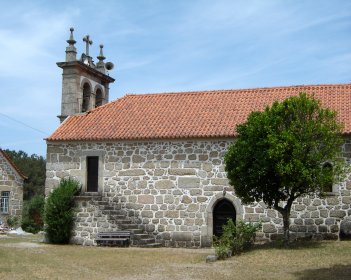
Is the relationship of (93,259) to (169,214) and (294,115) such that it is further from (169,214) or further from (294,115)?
(294,115)

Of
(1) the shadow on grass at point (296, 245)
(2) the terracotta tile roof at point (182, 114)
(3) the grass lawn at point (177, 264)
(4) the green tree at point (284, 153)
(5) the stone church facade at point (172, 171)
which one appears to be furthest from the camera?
(2) the terracotta tile roof at point (182, 114)

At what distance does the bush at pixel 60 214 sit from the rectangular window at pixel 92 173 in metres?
0.83

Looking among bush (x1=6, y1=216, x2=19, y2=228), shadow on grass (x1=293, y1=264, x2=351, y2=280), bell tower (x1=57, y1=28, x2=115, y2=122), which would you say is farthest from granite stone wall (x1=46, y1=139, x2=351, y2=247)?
bush (x1=6, y1=216, x2=19, y2=228)

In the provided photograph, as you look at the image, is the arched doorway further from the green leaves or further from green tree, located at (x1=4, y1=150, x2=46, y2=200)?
green tree, located at (x1=4, y1=150, x2=46, y2=200)

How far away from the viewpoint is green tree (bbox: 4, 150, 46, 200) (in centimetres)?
5578

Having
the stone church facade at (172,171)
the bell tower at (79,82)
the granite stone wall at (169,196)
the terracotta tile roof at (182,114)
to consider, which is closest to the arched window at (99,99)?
the bell tower at (79,82)

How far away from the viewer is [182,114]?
70.1 feet

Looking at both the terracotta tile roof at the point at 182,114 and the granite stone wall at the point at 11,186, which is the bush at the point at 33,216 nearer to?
the granite stone wall at the point at 11,186

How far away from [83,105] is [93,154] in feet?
14.4

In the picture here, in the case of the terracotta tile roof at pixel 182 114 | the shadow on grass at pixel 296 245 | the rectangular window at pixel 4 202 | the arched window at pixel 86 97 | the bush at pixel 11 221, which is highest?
the arched window at pixel 86 97

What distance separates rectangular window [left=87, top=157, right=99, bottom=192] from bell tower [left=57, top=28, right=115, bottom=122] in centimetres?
316

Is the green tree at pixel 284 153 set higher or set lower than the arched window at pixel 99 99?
lower

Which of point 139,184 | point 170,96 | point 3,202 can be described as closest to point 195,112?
point 170,96

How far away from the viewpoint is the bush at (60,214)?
20.3 m
